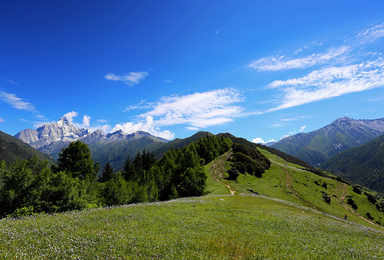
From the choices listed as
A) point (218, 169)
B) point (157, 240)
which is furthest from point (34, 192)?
point (218, 169)

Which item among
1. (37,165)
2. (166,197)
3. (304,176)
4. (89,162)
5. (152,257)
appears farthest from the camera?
(304,176)

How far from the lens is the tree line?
22.8 m

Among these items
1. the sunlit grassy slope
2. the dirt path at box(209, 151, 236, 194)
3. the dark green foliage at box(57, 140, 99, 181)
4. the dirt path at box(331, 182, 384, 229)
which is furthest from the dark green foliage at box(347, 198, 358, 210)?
the dark green foliage at box(57, 140, 99, 181)

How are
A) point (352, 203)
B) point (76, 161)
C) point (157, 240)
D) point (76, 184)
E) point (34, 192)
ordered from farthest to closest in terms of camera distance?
point (352, 203) < point (76, 161) < point (76, 184) < point (34, 192) < point (157, 240)

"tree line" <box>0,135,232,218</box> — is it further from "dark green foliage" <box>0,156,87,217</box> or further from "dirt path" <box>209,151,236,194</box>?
"dirt path" <box>209,151,236,194</box>

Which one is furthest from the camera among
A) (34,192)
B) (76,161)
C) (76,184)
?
(76,161)

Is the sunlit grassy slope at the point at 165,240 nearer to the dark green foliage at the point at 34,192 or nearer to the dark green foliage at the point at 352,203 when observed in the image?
the dark green foliage at the point at 34,192

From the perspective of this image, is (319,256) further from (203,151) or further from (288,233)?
(203,151)

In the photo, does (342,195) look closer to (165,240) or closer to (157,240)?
(165,240)

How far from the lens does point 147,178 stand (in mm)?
68938

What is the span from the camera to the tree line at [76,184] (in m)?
22.8

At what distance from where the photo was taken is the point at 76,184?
31578 millimetres

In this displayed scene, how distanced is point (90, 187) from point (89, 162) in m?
8.69

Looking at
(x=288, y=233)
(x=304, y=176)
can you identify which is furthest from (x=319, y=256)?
(x=304, y=176)
